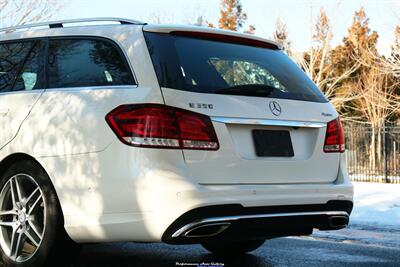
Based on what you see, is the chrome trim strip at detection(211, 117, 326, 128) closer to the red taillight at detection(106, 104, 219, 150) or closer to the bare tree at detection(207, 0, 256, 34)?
the red taillight at detection(106, 104, 219, 150)

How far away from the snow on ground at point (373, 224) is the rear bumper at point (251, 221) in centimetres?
257

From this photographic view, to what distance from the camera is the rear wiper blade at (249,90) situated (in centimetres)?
411

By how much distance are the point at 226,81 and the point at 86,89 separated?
95 centimetres

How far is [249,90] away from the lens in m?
4.24

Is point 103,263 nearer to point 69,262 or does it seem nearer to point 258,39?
point 69,262

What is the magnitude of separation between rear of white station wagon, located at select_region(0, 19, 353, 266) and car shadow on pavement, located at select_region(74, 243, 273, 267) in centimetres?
97

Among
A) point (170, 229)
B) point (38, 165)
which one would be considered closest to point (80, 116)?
point (38, 165)

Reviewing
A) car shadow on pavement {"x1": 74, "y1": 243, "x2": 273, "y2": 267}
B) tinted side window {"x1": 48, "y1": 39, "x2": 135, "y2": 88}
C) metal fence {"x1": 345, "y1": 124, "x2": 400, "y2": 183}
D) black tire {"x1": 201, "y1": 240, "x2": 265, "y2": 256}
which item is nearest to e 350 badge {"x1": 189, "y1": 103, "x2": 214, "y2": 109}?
tinted side window {"x1": 48, "y1": 39, "x2": 135, "y2": 88}

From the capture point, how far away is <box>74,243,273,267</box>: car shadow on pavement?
521 cm

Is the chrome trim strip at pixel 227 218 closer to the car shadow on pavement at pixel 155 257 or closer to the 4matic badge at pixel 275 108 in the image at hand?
the 4matic badge at pixel 275 108

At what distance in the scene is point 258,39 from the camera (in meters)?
4.82

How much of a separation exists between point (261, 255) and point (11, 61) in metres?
2.82

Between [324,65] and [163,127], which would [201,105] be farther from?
[324,65]

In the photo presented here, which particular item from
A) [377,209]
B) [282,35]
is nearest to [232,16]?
[282,35]
